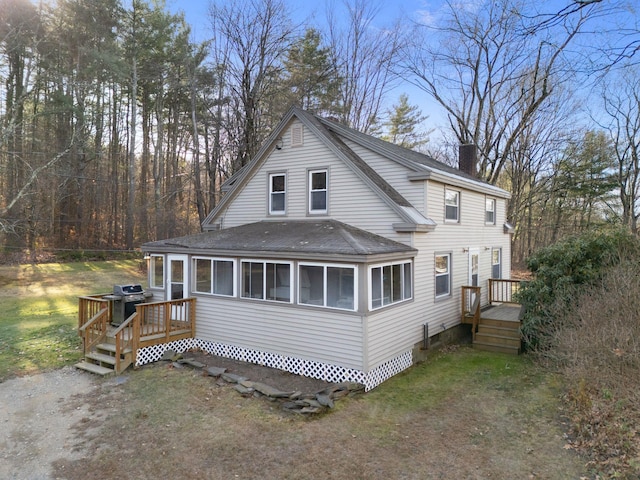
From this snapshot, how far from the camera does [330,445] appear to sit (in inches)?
241

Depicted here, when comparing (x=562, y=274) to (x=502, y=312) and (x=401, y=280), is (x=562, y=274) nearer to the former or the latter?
(x=502, y=312)

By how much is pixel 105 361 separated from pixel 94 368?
26 cm

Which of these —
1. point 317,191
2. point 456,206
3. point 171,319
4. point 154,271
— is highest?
point 317,191

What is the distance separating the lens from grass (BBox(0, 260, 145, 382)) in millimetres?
10207

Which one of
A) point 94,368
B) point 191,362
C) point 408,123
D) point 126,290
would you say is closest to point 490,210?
point 191,362

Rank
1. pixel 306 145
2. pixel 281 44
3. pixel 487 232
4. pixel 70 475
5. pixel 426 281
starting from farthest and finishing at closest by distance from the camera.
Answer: pixel 281 44 → pixel 487 232 → pixel 306 145 → pixel 426 281 → pixel 70 475

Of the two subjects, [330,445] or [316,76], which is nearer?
[330,445]

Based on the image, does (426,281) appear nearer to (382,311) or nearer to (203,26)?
(382,311)

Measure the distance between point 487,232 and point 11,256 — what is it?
2773cm

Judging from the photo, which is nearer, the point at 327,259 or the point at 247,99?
the point at 327,259

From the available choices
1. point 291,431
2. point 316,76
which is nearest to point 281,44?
point 316,76

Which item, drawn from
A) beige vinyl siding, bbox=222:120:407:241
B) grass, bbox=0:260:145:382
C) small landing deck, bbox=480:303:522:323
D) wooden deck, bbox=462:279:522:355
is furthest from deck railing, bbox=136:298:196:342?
small landing deck, bbox=480:303:522:323

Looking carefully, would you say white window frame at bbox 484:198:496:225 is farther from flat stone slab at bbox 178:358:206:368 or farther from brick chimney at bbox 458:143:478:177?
flat stone slab at bbox 178:358:206:368

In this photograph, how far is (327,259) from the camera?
8719mm
